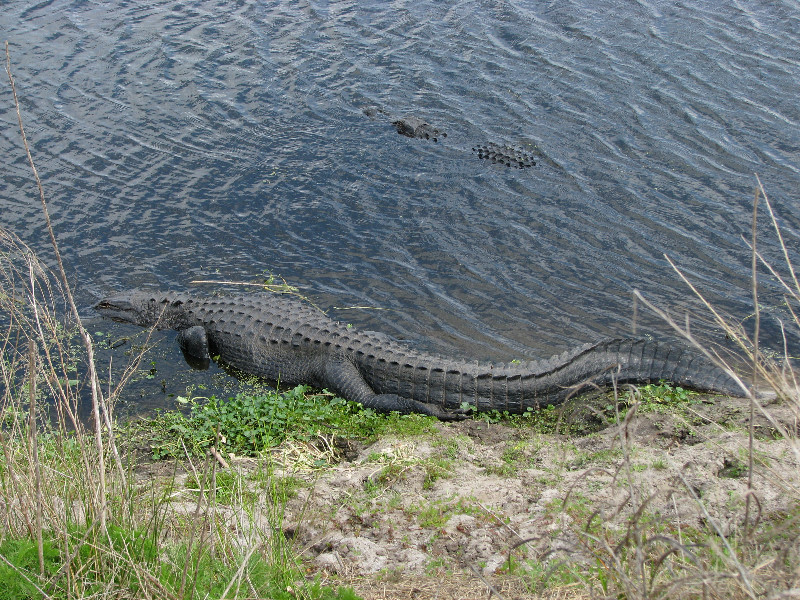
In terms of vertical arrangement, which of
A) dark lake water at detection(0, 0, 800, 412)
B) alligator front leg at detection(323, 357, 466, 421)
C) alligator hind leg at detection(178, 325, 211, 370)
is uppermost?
dark lake water at detection(0, 0, 800, 412)

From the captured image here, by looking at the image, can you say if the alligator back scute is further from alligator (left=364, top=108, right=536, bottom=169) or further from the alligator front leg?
the alligator front leg

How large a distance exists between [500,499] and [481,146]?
792 cm

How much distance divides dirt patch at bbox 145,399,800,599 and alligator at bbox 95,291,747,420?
76 cm

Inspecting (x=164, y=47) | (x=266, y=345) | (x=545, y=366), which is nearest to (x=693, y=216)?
(x=545, y=366)

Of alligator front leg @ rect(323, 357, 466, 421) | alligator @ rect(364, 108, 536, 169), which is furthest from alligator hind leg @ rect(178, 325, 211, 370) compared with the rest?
alligator @ rect(364, 108, 536, 169)

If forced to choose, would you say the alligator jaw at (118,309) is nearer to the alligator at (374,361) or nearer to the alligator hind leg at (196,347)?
the alligator at (374,361)

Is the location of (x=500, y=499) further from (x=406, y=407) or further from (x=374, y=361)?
(x=374, y=361)

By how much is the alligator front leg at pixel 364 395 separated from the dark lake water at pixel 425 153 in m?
1.11

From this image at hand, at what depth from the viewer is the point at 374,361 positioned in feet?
23.4

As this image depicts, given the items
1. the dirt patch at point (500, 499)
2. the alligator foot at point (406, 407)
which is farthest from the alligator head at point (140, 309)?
the dirt patch at point (500, 499)

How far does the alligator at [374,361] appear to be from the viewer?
6562mm

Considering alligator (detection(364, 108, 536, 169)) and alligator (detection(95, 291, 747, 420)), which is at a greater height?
alligator (detection(364, 108, 536, 169))

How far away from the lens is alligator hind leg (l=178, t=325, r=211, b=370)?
26.2ft

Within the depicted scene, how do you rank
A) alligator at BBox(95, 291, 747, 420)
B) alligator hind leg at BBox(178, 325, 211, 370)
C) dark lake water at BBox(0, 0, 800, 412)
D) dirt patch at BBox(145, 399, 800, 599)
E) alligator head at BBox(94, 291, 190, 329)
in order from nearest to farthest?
dirt patch at BBox(145, 399, 800, 599) < alligator at BBox(95, 291, 747, 420) < alligator hind leg at BBox(178, 325, 211, 370) < alligator head at BBox(94, 291, 190, 329) < dark lake water at BBox(0, 0, 800, 412)
